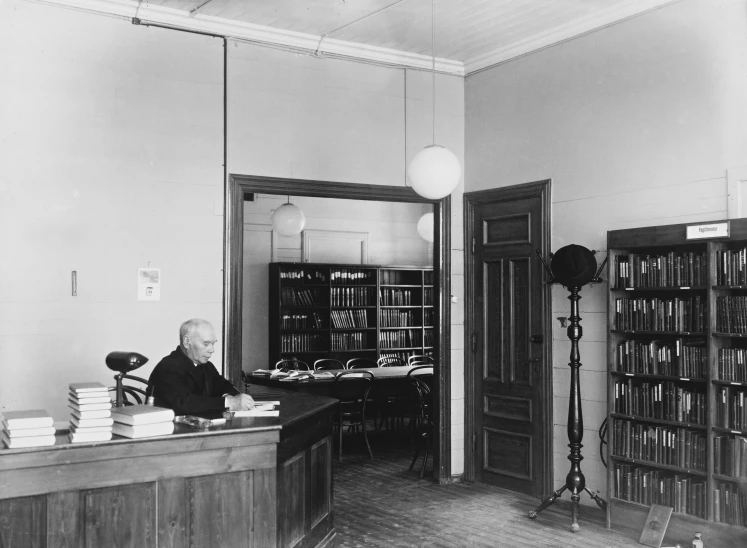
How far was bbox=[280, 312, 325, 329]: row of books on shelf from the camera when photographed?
10859 millimetres

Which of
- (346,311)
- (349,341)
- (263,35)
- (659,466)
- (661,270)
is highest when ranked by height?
(263,35)

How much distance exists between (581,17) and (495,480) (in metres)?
4.09

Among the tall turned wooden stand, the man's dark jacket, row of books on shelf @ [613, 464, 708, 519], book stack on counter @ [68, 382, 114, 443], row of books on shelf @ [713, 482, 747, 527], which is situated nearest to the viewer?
book stack on counter @ [68, 382, 114, 443]

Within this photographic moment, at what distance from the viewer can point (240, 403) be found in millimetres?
4250

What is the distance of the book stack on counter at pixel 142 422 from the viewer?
362 centimetres

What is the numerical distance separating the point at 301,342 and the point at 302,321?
0.99 ft

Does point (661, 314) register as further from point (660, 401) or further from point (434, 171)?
point (434, 171)

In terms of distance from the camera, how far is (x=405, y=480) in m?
7.18

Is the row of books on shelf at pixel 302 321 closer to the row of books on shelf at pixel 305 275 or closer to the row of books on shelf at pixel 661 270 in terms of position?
the row of books on shelf at pixel 305 275

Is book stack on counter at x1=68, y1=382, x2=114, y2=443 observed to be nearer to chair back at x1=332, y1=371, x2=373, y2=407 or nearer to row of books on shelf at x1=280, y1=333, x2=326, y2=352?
chair back at x1=332, y1=371, x2=373, y2=407

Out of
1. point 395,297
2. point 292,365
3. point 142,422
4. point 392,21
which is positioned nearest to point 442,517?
point 142,422

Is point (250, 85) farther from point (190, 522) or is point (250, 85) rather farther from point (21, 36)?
point (190, 522)

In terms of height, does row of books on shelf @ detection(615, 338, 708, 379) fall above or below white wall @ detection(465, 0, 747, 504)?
below

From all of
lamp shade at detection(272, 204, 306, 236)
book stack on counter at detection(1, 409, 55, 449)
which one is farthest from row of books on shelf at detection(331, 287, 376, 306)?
book stack on counter at detection(1, 409, 55, 449)
